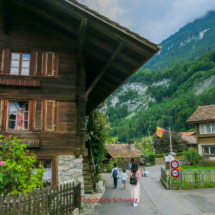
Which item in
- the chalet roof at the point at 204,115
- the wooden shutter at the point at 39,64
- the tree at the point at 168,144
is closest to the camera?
the wooden shutter at the point at 39,64

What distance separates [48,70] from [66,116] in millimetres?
2173

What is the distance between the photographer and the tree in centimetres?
4584

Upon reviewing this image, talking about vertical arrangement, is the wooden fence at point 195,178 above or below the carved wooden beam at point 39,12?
below

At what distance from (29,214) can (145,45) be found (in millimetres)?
6475

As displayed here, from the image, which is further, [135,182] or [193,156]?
[193,156]

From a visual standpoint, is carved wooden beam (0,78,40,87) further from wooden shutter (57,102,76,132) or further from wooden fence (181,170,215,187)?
wooden fence (181,170,215,187)

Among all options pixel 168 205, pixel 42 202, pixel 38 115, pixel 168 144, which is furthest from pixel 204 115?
pixel 42 202

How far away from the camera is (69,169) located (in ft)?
32.0

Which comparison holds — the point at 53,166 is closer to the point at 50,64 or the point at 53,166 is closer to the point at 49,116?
the point at 49,116

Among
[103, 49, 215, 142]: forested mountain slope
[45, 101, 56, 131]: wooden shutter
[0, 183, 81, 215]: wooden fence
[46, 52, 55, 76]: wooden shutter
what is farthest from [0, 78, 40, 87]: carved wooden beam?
[103, 49, 215, 142]: forested mountain slope

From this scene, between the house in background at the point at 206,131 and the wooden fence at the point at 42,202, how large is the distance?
26804mm

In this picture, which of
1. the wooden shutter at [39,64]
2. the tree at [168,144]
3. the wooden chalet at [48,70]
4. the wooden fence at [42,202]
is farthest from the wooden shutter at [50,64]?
the tree at [168,144]

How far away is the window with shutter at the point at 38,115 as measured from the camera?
9945 mm

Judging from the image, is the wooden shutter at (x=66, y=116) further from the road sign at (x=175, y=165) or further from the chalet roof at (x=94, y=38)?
the road sign at (x=175, y=165)
